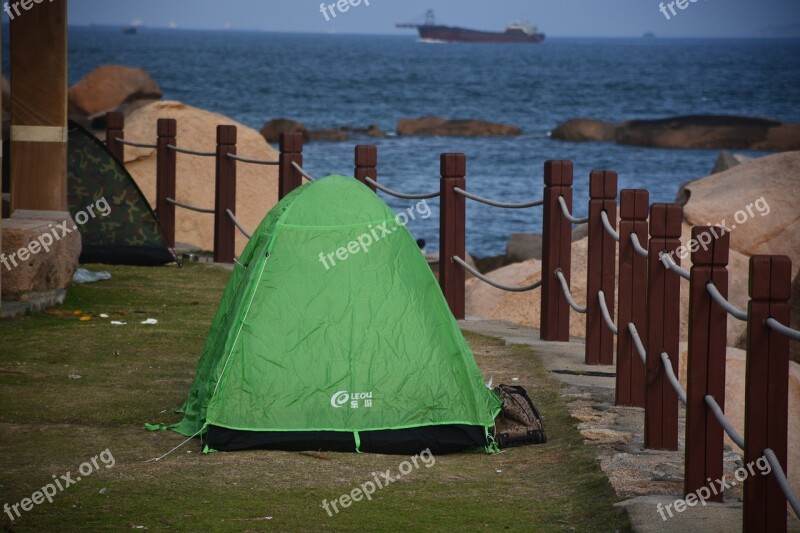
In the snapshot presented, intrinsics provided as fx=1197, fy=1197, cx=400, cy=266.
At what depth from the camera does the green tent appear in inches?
224

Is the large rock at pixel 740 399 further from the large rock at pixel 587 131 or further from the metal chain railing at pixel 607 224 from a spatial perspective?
the large rock at pixel 587 131

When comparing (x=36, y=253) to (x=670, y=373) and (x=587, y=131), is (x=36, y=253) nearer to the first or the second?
(x=670, y=373)

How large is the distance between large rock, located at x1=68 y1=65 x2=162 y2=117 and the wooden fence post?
1512 inches

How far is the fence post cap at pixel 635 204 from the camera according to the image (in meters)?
6.38

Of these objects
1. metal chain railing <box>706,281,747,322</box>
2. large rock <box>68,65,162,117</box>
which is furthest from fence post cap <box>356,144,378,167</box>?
large rock <box>68,65,162,117</box>

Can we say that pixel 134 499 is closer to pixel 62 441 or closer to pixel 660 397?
pixel 62 441

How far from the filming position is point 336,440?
18.7 feet

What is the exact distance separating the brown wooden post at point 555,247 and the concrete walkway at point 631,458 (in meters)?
0.16

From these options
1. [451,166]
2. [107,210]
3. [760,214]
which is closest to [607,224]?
[451,166]

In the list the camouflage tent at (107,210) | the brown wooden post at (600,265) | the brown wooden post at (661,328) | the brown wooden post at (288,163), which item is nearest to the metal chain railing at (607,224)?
the brown wooden post at (600,265)

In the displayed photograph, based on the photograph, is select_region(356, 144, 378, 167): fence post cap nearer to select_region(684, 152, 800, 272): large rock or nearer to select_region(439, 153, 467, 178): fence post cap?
select_region(439, 153, 467, 178): fence post cap

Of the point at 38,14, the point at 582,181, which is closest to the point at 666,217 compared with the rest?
the point at 38,14

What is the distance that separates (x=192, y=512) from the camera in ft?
15.5

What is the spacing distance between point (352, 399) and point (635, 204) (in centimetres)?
191
